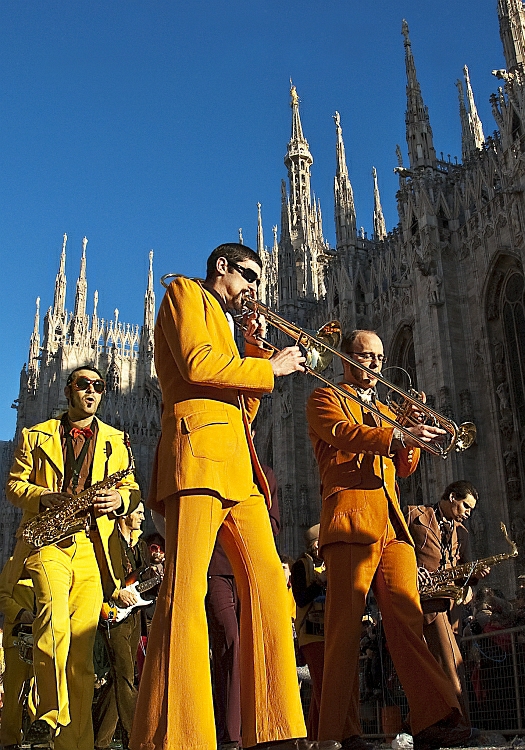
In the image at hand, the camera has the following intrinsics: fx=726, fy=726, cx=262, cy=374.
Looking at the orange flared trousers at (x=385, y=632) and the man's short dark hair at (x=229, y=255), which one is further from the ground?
the man's short dark hair at (x=229, y=255)

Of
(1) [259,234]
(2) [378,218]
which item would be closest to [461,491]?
(2) [378,218]

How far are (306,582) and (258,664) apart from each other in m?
2.44

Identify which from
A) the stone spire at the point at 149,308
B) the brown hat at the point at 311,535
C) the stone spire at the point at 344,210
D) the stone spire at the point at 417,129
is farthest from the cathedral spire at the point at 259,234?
the brown hat at the point at 311,535

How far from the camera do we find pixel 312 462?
2450 cm

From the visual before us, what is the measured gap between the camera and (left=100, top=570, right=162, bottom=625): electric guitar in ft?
13.9

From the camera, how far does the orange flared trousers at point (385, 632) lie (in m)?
3.25

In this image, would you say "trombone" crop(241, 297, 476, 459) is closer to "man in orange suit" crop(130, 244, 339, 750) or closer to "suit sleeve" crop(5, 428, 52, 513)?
"man in orange suit" crop(130, 244, 339, 750)

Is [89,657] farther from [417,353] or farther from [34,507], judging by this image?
[417,353]

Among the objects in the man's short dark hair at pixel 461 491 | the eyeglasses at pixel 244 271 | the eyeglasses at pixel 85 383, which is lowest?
the man's short dark hair at pixel 461 491

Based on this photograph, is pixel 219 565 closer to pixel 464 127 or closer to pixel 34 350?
pixel 464 127

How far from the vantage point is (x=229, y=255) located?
323 centimetres

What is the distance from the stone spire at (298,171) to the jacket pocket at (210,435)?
27.1 meters

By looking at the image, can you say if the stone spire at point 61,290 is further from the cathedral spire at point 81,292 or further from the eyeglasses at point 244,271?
the eyeglasses at point 244,271

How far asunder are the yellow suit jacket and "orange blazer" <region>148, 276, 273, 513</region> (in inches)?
50.5
